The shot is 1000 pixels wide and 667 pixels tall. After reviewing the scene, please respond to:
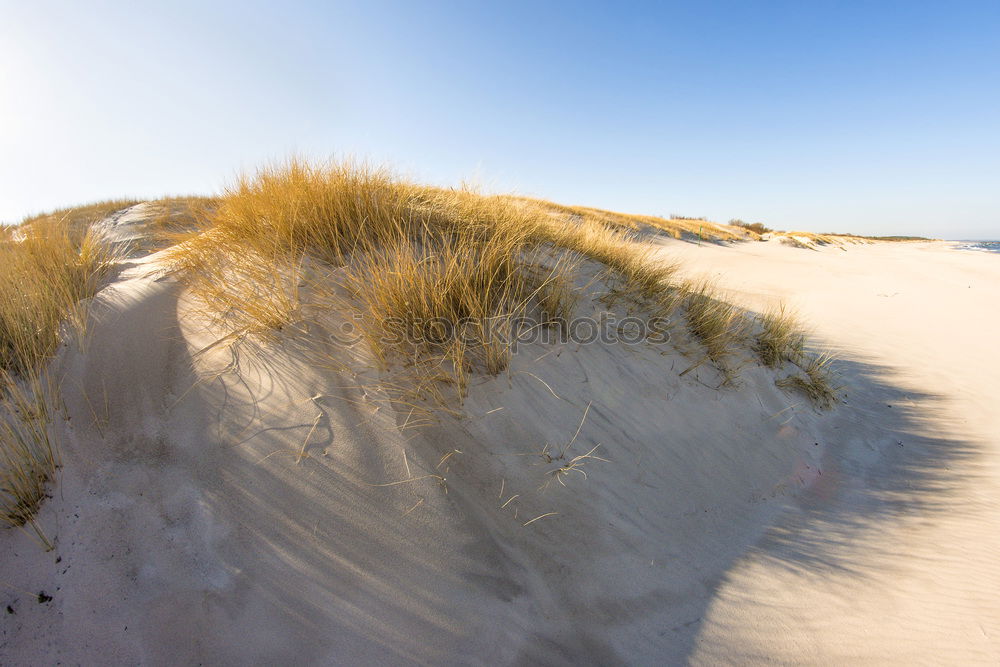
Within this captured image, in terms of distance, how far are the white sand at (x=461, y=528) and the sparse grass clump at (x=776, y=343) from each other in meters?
1.06

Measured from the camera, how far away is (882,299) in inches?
296

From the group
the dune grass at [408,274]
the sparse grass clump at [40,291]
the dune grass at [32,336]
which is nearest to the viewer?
the dune grass at [32,336]

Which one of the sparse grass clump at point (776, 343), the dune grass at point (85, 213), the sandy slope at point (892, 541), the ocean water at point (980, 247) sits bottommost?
the sandy slope at point (892, 541)

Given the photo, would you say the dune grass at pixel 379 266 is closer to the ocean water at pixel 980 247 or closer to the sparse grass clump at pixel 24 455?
the sparse grass clump at pixel 24 455

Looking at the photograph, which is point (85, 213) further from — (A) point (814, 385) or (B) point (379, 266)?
(A) point (814, 385)

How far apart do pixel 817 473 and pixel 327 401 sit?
3.39 metres

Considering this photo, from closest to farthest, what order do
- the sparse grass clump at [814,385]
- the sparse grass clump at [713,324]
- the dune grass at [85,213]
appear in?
the sparse grass clump at [713,324] < the sparse grass clump at [814,385] < the dune grass at [85,213]

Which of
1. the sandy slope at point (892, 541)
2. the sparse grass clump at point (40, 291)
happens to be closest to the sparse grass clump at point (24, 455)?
the sparse grass clump at point (40, 291)

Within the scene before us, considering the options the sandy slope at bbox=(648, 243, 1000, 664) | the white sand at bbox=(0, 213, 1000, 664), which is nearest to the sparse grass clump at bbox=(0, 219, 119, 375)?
the white sand at bbox=(0, 213, 1000, 664)

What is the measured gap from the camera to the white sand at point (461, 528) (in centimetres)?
144

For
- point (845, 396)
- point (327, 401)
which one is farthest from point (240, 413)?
point (845, 396)

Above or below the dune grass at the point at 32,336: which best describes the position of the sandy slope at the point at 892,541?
below

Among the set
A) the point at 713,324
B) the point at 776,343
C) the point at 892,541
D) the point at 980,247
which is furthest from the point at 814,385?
the point at 980,247

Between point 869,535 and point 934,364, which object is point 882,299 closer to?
point 934,364
